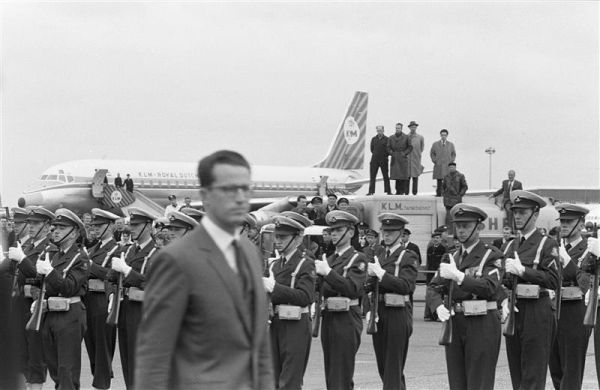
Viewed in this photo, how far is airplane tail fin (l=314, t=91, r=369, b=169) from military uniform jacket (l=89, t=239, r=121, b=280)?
4735 centimetres

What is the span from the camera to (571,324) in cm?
1095

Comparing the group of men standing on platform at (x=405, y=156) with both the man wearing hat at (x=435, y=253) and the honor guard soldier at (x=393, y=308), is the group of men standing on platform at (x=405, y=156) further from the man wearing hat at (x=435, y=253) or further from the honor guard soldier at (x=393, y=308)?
the honor guard soldier at (x=393, y=308)

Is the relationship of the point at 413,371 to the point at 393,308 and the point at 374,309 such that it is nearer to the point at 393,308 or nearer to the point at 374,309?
the point at 393,308

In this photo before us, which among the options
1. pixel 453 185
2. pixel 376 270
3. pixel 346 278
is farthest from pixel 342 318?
pixel 453 185

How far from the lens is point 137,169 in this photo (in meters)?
43.1

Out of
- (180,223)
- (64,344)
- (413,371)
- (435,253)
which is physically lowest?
(413,371)

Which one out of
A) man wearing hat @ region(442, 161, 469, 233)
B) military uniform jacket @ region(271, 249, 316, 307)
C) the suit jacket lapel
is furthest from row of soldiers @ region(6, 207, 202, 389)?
man wearing hat @ region(442, 161, 469, 233)

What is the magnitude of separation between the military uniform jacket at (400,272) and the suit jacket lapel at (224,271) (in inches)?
239

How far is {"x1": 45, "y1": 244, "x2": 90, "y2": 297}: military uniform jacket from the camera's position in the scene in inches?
406

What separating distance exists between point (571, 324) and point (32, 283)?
475cm

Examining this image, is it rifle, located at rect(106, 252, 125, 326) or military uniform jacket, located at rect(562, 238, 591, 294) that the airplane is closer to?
rifle, located at rect(106, 252, 125, 326)

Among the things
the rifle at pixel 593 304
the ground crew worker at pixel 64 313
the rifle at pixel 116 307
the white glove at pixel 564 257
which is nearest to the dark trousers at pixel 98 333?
the rifle at pixel 116 307

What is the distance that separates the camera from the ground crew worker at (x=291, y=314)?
980 centimetres

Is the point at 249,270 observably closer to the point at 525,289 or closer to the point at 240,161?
the point at 240,161
